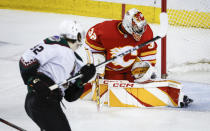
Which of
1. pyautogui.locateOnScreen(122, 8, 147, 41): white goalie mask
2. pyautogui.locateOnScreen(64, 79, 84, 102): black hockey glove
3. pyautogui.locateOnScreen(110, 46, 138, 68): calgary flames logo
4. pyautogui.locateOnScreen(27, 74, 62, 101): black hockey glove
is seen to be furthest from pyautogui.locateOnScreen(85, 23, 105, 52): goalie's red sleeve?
pyautogui.locateOnScreen(27, 74, 62, 101): black hockey glove

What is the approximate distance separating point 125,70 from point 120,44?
0.99ft

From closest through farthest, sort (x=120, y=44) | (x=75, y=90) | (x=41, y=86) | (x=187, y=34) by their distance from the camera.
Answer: (x=41, y=86) < (x=75, y=90) < (x=120, y=44) < (x=187, y=34)

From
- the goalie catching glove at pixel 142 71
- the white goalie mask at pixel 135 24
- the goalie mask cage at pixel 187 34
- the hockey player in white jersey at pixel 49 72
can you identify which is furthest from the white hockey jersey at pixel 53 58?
the goalie mask cage at pixel 187 34

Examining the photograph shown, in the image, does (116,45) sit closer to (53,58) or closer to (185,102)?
(185,102)

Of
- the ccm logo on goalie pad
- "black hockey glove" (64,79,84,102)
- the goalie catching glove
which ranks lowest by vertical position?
the ccm logo on goalie pad

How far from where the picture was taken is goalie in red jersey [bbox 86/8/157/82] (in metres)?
2.73

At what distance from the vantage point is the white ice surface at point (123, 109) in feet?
8.70

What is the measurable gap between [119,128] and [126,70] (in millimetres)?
626

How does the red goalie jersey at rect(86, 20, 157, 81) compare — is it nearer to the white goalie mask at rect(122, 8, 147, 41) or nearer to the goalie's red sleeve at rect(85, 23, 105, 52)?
the goalie's red sleeve at rect(85, 23, 105, 52)

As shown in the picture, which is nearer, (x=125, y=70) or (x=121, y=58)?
(x=121, y=58)

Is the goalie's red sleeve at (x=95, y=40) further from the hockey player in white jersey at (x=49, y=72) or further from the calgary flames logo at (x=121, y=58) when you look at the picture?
the hockey player in white jersey at (x=49, y=72)

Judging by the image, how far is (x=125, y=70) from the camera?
3053 millimetres

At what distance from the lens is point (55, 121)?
1750 millimetres

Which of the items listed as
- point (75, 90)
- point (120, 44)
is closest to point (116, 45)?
point (120, 44)
